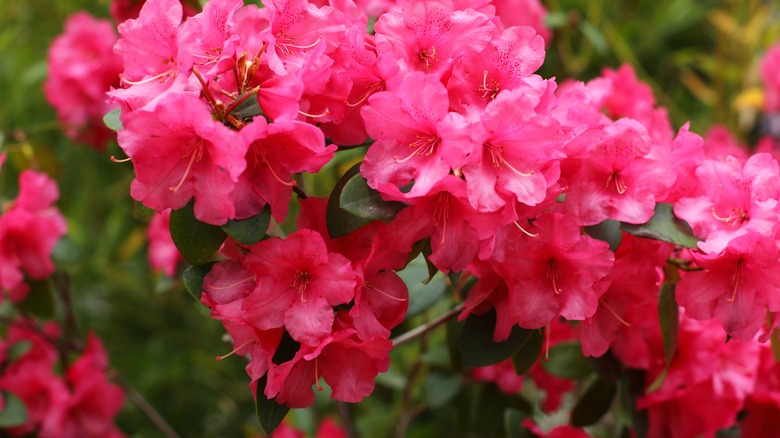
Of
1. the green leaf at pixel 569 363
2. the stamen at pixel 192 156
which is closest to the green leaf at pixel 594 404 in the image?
the green leaf at pixel 569 363

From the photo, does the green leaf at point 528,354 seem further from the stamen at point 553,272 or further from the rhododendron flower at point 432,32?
the rhododendron flower at point 432,32

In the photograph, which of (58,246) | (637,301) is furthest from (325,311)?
(58,246)

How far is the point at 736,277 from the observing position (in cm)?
81

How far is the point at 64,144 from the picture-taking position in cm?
203

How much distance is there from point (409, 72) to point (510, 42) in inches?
3.9

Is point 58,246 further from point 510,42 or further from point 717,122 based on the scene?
point 717,122

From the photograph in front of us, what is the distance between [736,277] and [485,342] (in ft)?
0.82

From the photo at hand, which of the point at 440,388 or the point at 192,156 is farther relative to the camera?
the point at 440,388

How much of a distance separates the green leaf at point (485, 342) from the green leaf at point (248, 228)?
10.8 inches

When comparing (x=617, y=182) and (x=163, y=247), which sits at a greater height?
(x=617, y=182)

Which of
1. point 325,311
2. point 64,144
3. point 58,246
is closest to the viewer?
point 325,311

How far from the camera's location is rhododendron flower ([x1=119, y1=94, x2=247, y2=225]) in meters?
0.68

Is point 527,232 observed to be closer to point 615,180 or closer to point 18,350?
point 615,180

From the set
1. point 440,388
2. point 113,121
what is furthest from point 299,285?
point 440,388
